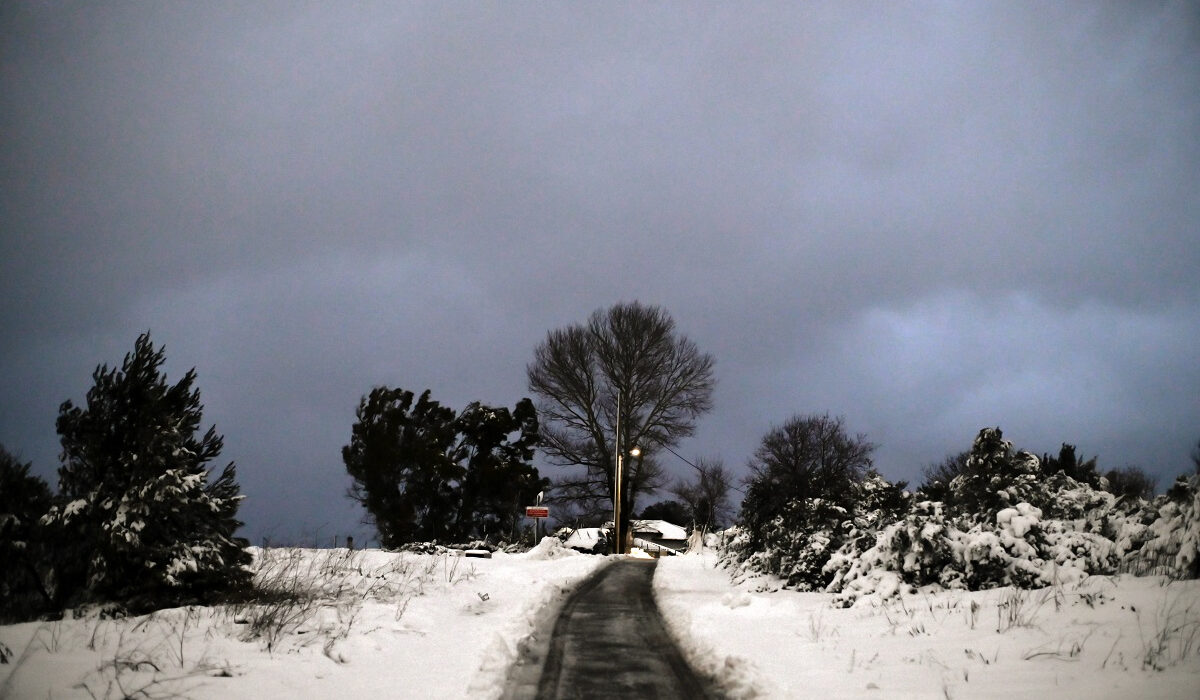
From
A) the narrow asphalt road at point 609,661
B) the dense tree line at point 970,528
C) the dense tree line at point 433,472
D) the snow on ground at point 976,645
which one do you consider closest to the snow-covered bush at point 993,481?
the dense tree line at point 970,528

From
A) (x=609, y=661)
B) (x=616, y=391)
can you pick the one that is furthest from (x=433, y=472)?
(x=609, y=661)

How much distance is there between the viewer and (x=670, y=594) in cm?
1376

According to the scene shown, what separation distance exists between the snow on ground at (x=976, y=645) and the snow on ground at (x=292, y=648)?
2677mm

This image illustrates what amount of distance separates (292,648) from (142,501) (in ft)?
13.8

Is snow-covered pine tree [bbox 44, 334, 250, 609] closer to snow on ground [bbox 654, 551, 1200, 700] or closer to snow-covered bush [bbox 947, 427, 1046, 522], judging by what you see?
snow on ground [bbox 654, 551, 1200, 700]

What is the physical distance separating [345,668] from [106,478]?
575 cm

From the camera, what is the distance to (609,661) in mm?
7574

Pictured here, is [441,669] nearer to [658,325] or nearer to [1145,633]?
[1145,633]

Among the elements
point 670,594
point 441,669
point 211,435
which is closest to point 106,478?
point 211,435

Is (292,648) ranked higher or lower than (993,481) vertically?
lower

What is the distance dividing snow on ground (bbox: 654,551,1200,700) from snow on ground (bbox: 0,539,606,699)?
268 cm

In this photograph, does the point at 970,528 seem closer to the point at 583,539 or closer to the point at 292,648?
the point at 292,648

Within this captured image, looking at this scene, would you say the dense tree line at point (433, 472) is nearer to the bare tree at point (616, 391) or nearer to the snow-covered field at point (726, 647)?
the bare tree at point (616, 391)

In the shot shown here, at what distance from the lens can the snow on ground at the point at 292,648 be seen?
17.2ft
